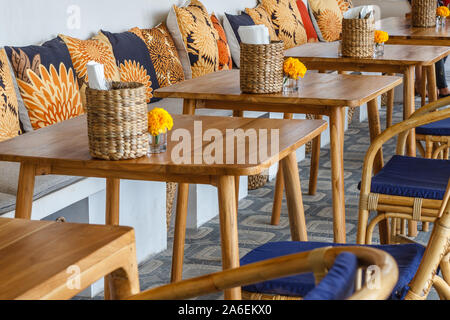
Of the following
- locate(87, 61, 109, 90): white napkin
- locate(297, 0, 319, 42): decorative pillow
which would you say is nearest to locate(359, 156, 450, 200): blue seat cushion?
locate(87, 61, 109, 90): white napkin

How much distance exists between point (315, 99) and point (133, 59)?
1.43 metres

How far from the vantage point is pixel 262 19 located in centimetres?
504

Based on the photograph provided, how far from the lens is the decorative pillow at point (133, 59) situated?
11.6 feet

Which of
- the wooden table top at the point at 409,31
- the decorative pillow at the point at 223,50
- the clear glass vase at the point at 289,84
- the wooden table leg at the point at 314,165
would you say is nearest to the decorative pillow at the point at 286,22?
the wooden table top at the point at 409,31

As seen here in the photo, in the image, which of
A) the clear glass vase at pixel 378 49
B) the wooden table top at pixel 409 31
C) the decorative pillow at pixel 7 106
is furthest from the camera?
the wooden table top at pixel 409 31

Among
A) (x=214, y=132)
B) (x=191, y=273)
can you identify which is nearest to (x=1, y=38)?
(x=191, y=273)

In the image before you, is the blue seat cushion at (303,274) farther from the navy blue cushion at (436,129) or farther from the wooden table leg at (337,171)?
the navy blue cushion at (436,129)

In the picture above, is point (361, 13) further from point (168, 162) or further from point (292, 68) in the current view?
point (168, 162)

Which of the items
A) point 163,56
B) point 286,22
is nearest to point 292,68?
point 163,56

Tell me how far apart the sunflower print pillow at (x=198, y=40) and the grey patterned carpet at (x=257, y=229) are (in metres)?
0.76

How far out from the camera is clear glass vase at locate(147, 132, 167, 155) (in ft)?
5.89

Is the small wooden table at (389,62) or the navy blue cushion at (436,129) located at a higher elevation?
the small wooden table at (389,62)
